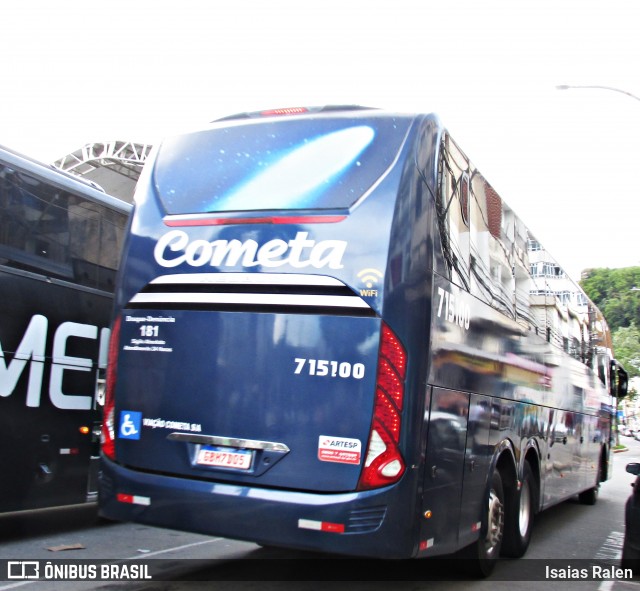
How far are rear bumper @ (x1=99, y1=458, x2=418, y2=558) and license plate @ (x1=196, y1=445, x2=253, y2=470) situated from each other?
0.14 metres

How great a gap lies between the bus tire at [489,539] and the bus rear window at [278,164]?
3192mm

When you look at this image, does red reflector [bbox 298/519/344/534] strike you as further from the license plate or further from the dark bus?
the dark bus

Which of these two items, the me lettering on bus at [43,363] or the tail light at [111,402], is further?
the me lettering on bus at [43,363]

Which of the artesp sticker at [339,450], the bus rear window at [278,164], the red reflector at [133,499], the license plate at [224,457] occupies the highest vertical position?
the bus rear window at [278,164]

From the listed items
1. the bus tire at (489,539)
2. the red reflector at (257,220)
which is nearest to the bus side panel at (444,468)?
the bus tire at (489,539)

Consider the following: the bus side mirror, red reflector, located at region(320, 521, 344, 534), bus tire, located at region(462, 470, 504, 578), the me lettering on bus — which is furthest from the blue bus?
the bus side mirror

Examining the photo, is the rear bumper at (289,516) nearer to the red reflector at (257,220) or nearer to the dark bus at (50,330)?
the red reflector at (257,220)

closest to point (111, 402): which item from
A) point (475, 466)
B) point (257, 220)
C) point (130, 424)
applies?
point (130, 424)

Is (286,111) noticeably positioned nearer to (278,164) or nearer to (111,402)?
(278,164)

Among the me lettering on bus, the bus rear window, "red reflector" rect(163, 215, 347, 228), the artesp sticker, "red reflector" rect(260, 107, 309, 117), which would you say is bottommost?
the artesp sticker

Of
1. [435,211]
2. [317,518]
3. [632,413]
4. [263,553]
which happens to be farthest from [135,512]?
[632,413]

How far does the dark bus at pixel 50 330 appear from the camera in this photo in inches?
298

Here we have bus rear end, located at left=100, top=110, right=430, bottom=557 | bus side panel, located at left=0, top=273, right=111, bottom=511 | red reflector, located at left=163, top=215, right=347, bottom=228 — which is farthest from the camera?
bus side panel, located at left=0, top=273, right=111, bottom=511

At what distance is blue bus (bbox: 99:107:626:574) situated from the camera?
4.99m
